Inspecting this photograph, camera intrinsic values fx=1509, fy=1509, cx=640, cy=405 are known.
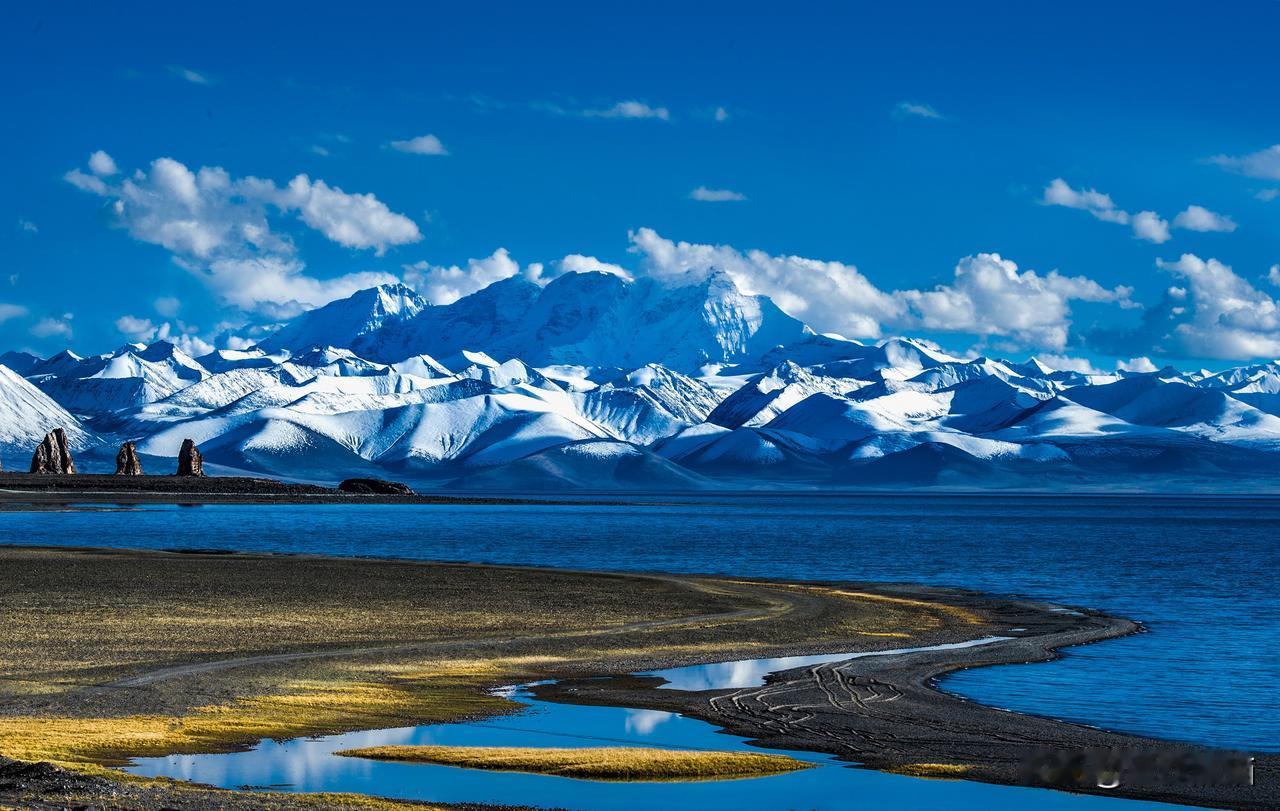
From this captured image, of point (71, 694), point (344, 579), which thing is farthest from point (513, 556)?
point (71, 694)

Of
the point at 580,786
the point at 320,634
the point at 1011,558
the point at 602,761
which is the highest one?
the point at 320,634

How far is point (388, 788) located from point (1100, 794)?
1104 cm

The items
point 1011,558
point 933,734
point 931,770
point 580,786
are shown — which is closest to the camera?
point 580,786

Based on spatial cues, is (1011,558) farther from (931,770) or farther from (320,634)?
(931,770)

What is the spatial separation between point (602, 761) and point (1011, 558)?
77203mm

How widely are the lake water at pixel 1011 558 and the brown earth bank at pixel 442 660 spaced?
2.54 m

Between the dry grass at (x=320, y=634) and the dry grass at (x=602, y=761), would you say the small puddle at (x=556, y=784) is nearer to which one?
the dry grass at (x=602, y=761)

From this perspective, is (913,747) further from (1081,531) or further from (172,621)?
(1081,531)

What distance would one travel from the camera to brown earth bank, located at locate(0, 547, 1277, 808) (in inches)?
996

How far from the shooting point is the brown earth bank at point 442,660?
25297mm

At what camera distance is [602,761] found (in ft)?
81.3

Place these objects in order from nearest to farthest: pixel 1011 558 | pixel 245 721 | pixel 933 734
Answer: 1. pixel 245 721
2. pixel 933 734
3. pixel 1011 558

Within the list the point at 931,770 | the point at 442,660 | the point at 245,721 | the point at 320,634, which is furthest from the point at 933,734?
the point at 320,634

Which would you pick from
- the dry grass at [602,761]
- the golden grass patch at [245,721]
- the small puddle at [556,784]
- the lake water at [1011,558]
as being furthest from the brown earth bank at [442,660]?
the lake water at [1011,558]
